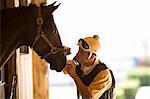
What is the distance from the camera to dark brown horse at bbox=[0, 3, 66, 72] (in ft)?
4.21

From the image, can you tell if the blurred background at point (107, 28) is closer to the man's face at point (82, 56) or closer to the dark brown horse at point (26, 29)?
the man's face at point (82, 56)

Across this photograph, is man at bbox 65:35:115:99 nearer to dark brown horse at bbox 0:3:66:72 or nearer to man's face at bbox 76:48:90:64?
man's face at bbox 76:48:90:64

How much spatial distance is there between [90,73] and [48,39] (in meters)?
0.37

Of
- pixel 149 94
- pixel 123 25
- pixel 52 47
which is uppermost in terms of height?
pixel 123 25

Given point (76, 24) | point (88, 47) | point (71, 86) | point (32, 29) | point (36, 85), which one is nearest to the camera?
point (32, 29)

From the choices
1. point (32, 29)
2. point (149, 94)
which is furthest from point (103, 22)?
point (32, 29)

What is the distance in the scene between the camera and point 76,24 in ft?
7.13

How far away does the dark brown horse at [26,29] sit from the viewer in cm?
128

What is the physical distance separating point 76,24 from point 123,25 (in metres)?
0.32

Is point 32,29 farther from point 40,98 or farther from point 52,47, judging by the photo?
point 40,98

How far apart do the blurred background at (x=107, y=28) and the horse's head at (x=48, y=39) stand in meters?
0.66

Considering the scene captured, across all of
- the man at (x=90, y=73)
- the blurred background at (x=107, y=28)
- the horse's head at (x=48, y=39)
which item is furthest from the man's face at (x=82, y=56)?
the blurred background at (x=107, y=28)

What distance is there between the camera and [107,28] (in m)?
2.22

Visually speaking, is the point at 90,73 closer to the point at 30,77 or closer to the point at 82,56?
the point at 82,56
